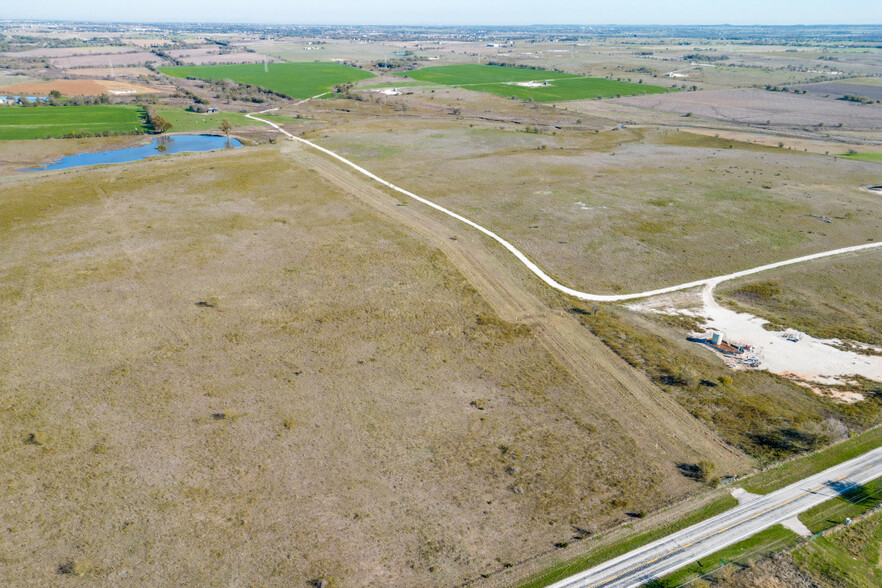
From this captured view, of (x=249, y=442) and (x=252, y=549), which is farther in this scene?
(x=249, y=442)

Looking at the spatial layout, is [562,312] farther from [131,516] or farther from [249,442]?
[131,516]

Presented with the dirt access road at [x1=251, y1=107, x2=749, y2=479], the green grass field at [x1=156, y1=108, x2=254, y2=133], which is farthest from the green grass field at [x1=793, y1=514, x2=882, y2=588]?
the green grass field at [x1=156, y1=108, x2=254, y2=133]

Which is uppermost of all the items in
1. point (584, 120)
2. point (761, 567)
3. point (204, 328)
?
point (584, 120)

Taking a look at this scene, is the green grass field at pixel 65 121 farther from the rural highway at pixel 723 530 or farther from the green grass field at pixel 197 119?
the rural highway at pixel 723 530

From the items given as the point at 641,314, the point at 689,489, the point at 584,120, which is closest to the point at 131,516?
the point at 689,489

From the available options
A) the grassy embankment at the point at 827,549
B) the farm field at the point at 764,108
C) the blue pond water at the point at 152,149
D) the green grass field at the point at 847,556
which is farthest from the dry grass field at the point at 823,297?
the farm field at the point at 764,108

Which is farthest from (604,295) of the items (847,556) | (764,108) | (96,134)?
(764,108)

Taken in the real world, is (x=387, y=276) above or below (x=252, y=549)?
above
